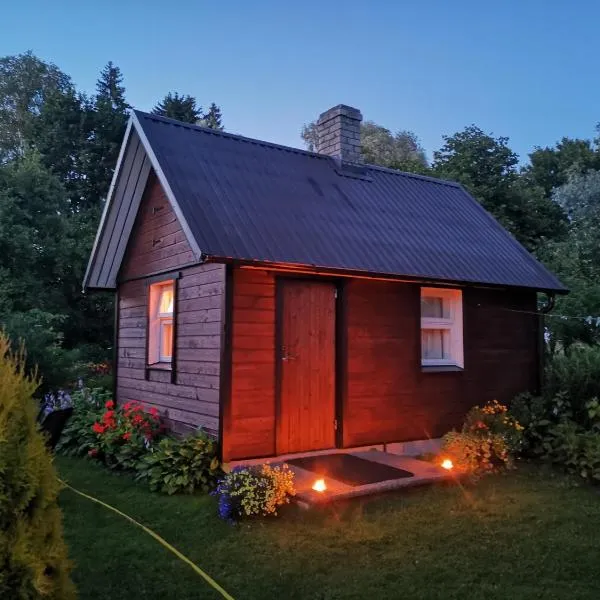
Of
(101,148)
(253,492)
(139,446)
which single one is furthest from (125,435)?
(101,148)

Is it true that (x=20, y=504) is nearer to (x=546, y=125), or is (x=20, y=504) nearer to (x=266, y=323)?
(x=266, y=323)

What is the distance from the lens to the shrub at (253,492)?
16.6 feet

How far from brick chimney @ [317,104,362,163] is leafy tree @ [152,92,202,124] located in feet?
55.6

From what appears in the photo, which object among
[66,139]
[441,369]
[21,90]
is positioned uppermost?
[21,90]

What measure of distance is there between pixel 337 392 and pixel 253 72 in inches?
566

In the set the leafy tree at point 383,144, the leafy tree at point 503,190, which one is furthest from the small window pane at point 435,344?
the leafy tree at point 383,144

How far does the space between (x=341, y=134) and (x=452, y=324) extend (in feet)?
12.8

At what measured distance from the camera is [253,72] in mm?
Answer: 18375

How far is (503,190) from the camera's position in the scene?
21.2 metres

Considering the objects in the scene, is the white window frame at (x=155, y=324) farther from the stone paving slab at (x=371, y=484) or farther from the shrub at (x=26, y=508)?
the shrub at (x=26, y=508)

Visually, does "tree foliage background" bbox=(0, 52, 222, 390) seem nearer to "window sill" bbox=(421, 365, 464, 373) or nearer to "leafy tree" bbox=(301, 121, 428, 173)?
"leafy tree" bbox=(301, 121, 428, 173)

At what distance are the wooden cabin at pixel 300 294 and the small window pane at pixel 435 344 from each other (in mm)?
24

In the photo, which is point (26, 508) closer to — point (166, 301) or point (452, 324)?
point (166, 301)

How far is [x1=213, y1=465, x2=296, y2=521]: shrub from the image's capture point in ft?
16.6
